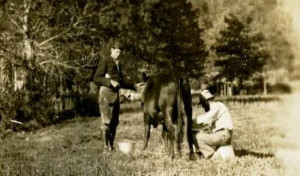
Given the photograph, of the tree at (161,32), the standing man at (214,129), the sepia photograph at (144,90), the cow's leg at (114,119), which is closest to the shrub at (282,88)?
the sepia photograph at (144,90)

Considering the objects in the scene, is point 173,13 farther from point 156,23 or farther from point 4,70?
point 4,70

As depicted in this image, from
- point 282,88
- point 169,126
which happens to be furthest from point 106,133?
point 282,88

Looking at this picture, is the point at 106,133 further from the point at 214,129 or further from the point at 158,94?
the point at 214,129

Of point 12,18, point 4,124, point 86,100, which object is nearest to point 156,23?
point 86,100

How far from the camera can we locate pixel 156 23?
21.9 meters

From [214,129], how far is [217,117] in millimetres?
179

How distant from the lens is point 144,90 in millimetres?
7992

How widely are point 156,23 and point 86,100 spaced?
15.2 ft

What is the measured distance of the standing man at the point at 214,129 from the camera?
7781 millimetres

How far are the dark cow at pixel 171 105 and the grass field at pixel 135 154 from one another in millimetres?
317

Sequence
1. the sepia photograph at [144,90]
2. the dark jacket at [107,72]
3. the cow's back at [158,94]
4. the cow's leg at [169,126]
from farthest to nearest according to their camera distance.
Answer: the dark jacket at [107,72] → the cow's back at [158,94] → the cow's leg at [169,126] → the sepia photograph at [144,90]

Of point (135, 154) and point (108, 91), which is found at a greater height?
point (108, 91)

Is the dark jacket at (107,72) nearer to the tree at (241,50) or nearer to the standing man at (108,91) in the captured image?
the standing man at (108,91)

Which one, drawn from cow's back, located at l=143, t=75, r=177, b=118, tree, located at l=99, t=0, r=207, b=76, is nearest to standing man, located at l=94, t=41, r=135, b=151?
cow's back, located at l=143, t=75, r=177, b=118
